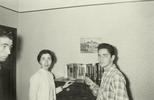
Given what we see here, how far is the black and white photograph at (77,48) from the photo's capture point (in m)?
3.04

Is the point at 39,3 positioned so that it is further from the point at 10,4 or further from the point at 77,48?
the point at 77,48

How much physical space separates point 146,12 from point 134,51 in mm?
603

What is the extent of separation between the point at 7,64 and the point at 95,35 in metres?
1.48

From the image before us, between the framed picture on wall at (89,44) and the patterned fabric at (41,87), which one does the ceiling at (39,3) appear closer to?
the framed picture on wall at (89,44)

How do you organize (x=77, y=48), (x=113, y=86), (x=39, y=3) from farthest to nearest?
(x=39, y=3) → (x=77, y=48) → (x=113, y=86)

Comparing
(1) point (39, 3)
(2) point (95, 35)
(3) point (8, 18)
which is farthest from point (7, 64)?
(2) point (95, 35)

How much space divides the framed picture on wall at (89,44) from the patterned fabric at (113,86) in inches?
25.6

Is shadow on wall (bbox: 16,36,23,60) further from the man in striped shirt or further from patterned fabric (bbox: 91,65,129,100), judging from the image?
patterned fabric (bbox: 91,65,129,100)

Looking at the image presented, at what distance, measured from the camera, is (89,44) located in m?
3.35

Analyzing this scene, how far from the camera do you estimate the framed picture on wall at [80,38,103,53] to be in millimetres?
3312

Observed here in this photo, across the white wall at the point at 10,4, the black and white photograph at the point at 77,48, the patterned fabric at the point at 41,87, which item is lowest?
the patterned fabric at the point at 41,87

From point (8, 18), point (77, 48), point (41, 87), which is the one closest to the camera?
point (41, 87)

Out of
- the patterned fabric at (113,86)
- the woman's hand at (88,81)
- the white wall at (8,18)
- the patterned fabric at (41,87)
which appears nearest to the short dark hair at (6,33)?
the white wall at (8,18)

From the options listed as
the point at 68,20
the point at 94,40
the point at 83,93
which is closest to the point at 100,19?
the point at 94,40
